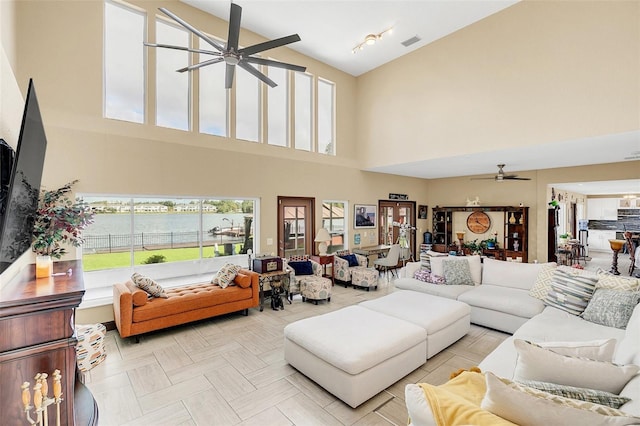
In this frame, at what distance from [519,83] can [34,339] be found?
22.3ft

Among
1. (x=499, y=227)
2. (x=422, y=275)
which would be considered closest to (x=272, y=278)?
(x=422, y=275)

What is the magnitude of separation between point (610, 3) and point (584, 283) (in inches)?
158

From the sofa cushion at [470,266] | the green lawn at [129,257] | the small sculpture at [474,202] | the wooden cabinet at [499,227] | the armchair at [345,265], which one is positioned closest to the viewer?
the green lawn at [129,257]

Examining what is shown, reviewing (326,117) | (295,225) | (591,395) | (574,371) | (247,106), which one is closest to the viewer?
(591,395)

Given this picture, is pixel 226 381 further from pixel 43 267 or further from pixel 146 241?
pixel 146 241

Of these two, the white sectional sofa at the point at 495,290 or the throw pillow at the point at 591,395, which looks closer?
the throw pillow at the point at 591,395

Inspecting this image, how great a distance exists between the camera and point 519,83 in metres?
4.91

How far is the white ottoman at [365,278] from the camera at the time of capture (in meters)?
6.25

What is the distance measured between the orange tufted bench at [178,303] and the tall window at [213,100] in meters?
2.78

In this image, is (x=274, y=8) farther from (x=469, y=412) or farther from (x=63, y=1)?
(x=469, y=412)

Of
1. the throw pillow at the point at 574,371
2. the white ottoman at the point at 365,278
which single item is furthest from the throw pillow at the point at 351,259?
the throw pillow at the point at 574,371

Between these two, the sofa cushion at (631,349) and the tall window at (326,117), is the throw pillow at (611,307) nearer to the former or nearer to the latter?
the sofa cushion at (631,349)

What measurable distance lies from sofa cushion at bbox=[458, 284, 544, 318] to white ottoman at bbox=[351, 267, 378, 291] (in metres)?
2.11

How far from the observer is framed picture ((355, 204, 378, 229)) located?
7.74 meters
